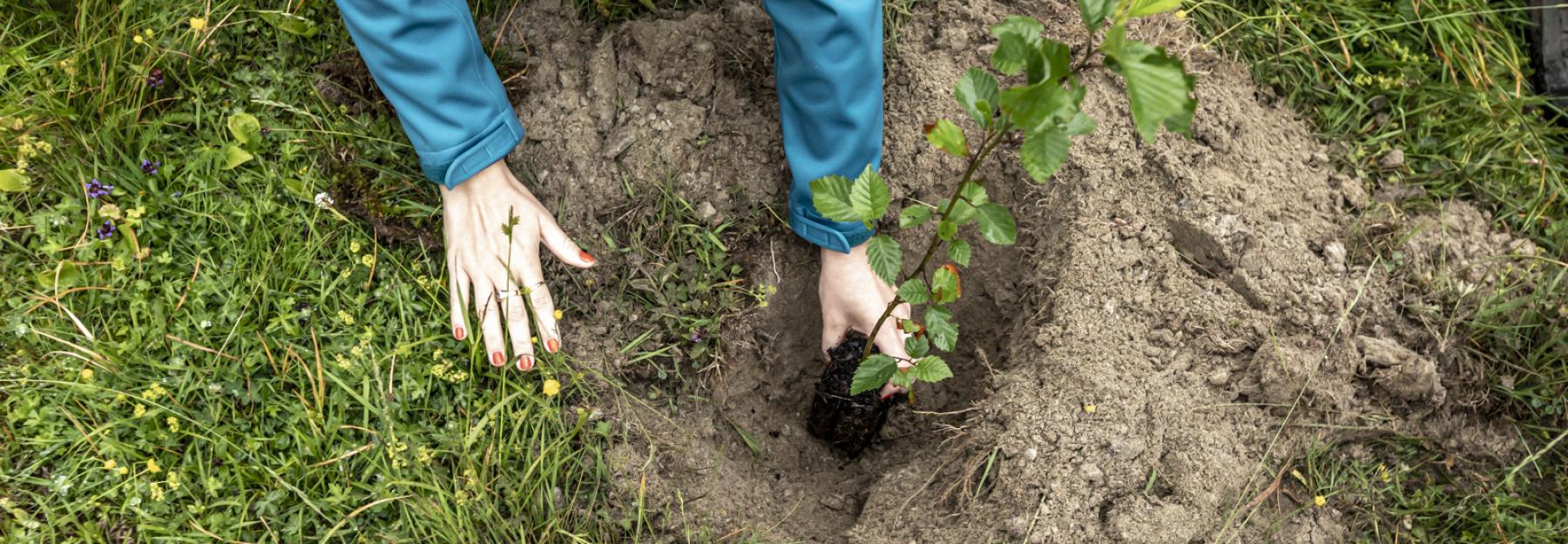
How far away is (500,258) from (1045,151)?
1302 millimetres

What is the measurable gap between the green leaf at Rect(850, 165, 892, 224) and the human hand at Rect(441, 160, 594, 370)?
0.84 meters

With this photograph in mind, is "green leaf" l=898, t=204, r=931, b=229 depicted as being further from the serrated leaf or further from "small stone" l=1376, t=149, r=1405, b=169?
"small stone" l=1376, t=149, r=1405, b=169

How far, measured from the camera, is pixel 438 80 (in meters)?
1.91

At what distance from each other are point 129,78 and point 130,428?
850mm

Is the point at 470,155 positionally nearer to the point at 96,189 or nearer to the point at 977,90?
the point at 96,189

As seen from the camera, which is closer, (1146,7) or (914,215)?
(1146,7)

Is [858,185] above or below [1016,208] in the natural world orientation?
above

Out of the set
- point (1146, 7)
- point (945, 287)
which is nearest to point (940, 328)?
point (945, 287)

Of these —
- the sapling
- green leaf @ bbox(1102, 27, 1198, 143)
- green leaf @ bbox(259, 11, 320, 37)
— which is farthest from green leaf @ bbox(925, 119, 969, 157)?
green leaf @ bbox(259, 11, 320, 37)

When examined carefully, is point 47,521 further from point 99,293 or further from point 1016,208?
point 1016,208

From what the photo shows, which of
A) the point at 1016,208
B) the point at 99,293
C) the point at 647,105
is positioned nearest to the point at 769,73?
the point at 647,105

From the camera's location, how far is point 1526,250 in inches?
89.3

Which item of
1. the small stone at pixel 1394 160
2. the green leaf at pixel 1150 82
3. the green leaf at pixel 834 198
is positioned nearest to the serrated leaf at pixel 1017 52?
the green leaf at pixel 1150 82

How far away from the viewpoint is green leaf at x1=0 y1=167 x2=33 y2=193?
7.06 ft
